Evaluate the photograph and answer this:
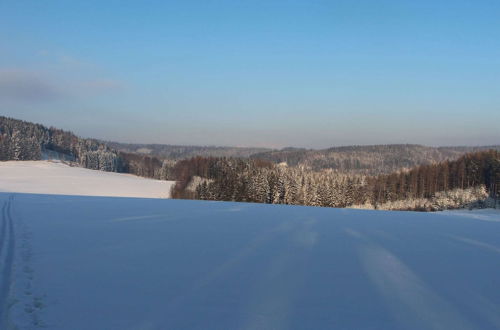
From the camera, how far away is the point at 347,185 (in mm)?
71125

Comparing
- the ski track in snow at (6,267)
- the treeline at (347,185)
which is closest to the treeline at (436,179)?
the treeline at (347,185)

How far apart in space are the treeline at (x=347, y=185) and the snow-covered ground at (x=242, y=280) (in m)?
53.6

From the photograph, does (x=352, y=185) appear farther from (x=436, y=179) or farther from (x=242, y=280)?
(x=242, y=280)

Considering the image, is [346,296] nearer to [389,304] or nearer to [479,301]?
[389,304]

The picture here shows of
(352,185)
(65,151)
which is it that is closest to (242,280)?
(352,185)

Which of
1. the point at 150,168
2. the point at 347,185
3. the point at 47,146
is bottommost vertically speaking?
the point at 347,185

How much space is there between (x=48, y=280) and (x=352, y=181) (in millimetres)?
71786

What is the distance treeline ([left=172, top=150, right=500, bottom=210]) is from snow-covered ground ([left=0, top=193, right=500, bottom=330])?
5361 cm

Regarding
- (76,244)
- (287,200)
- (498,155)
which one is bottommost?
(287,200)

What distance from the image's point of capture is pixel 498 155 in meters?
65.4

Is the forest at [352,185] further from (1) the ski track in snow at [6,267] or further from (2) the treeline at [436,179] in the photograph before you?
(1) the ski track in snow at [6,267]

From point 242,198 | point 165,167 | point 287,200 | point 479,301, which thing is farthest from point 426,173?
point 165,167

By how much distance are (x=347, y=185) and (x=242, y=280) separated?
224 ft

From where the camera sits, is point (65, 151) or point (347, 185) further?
point (65, 151)
